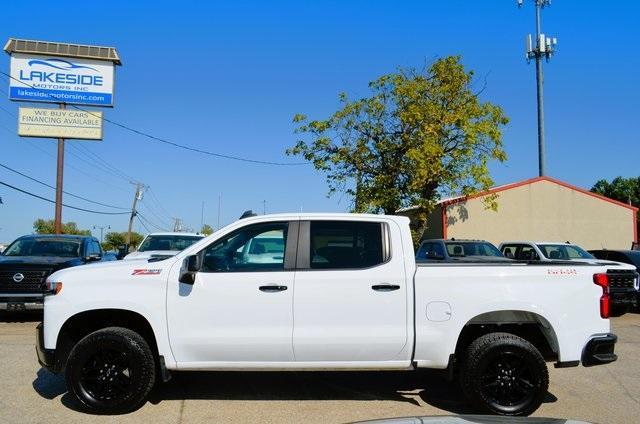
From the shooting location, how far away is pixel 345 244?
582cm

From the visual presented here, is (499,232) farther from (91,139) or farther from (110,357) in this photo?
(110,357)

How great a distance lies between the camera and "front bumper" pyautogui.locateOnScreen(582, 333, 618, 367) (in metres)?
5.68

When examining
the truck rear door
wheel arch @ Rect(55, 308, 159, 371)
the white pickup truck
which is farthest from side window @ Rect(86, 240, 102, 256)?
the truck rear door

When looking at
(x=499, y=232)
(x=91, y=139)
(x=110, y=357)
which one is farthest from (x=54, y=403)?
(x=499, y=232)

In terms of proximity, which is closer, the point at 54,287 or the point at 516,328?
the point at 54,287

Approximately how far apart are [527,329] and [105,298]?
4.23 meters

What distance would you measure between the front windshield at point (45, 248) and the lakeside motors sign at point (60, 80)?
14891 mm

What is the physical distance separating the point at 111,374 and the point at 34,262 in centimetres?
684

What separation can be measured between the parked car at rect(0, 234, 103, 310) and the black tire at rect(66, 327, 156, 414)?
244 inches

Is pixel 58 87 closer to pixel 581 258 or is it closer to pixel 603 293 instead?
pixel 581 258

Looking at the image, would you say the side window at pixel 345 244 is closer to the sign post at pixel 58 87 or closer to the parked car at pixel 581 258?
the parked car at pixel 581 258

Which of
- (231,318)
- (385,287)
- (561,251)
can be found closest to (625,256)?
(561,251)

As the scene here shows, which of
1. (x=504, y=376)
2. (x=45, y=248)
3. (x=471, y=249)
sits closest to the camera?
(x=504, y=376)

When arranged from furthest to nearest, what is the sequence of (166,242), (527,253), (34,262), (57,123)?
1. (57,123)
2. (527,253)
3. (166,242)
4. (34,262)
